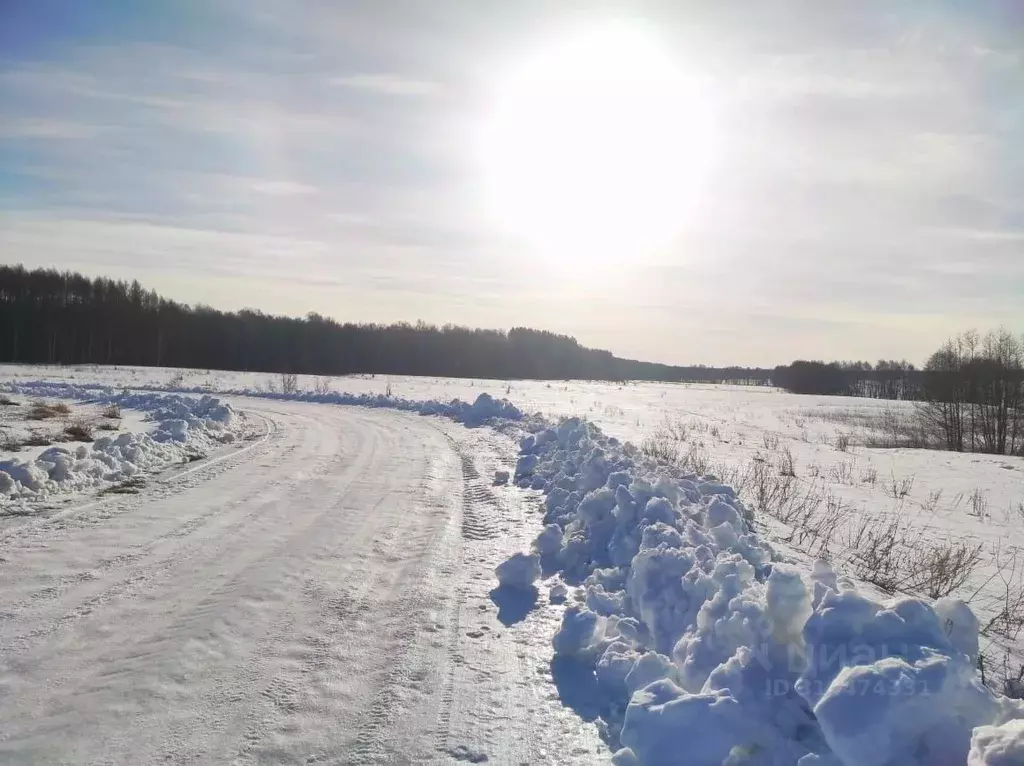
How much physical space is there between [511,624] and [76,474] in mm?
7253

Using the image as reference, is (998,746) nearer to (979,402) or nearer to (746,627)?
(746,627)

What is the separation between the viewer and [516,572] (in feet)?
17.5

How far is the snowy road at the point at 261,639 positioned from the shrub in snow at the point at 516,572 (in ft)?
0.54

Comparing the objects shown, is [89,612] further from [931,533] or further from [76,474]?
[931,533]

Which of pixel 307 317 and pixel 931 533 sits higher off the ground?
pixel 307 317

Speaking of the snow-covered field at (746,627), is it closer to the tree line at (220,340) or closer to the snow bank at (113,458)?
the snow bank at (113,458)

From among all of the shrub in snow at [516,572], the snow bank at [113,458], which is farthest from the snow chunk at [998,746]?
the snow bank at [113,458]

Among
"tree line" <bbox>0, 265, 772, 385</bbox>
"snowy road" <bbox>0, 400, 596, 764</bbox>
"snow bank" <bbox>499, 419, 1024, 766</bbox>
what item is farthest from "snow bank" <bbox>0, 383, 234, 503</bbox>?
"tree line" <bbox>0, 265, 772, 385</bbox>

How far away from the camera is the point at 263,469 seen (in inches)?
397

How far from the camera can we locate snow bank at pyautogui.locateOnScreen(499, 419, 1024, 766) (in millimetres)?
2387

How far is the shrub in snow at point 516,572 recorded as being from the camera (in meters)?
5.33

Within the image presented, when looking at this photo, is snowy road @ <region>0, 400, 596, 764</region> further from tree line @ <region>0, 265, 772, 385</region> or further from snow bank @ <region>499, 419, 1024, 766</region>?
tree line @ <region>0, 265, 772, 385</region>

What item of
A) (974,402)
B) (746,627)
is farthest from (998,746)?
(974,402)

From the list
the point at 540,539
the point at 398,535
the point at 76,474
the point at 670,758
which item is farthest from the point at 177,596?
the point at 76,474
